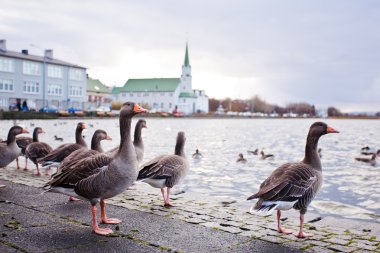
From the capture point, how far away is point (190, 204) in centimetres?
942

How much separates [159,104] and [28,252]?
16741 centimetres

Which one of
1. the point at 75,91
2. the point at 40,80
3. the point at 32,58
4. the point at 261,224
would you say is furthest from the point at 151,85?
the point at 261,224

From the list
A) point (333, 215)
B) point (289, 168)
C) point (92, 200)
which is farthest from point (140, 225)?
point (333, 215)

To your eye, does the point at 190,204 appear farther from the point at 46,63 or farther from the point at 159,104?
the point at 159,104

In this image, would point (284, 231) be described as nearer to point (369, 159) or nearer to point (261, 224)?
point (261, 224)

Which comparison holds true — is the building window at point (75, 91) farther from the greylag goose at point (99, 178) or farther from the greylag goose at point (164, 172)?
the greylag goose at point (99, 178)

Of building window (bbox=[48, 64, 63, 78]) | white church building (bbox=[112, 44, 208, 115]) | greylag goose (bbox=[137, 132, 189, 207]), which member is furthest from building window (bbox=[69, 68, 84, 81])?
greylag goose (bbox=[137, 132, 189, 207])

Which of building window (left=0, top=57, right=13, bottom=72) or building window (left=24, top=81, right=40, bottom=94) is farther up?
building window (left=0, top=57, right=13, bottom=72)

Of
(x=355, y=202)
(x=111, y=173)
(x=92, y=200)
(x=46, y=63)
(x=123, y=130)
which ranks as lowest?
(x=355, y=202)

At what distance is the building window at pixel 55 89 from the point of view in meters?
91.9

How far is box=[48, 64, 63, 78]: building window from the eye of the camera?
90.9 metres

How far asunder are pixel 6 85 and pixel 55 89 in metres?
12.3

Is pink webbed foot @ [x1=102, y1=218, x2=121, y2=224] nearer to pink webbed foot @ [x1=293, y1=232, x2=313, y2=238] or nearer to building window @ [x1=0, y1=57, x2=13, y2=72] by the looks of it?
pink webbed foot @ [x1=293, y1=232, x2=313, y2=238]

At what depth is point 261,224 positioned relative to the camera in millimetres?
7746
